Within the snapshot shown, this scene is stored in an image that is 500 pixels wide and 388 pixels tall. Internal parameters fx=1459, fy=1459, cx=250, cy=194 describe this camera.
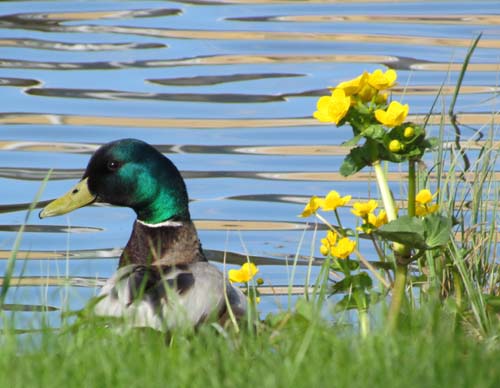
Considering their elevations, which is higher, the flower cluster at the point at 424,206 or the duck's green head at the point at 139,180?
the flower cluster at the point at 424,206

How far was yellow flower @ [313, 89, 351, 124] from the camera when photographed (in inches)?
167

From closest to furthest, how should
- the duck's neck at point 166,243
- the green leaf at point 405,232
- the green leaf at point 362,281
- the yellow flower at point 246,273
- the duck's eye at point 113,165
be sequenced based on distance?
1. the green leaf at point 405,232
2. the green leaf at point 362,281
3. the yellow flower at point 246,273
4. the duck's neck at point 166,243
5. the duck's eye at point 113,165

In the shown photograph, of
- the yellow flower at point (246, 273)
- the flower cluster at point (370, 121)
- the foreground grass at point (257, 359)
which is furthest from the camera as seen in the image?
the yellow flower at point (246, 273)

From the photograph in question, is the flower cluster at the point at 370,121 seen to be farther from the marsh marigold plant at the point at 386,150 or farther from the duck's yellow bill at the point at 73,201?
the duck's yellow bill at the point at 73,201

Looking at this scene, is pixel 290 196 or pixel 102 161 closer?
pixel 102 161

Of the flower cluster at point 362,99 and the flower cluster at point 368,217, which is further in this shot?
the flower cluster at point 368,217

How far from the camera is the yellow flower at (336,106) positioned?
13.9 feet

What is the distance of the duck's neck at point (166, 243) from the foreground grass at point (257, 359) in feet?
5.95

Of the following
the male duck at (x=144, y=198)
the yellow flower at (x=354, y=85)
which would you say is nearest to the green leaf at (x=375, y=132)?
the yellow flower at (x=354, y=85)

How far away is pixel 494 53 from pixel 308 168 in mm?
2795

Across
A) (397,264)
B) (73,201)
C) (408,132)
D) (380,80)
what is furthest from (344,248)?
(73,201)

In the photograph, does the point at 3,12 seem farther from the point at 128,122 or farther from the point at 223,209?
the point at 223,209

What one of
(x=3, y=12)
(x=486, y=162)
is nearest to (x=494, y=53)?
(x=3, y=12)

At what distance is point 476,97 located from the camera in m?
10.5
